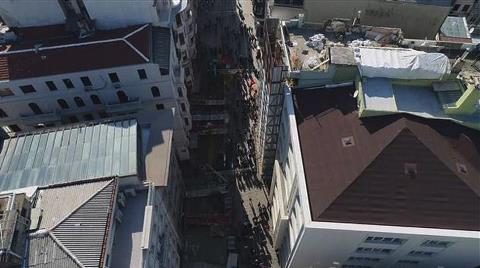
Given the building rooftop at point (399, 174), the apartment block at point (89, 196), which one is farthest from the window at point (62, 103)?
the building rooftop at point (399, 174)

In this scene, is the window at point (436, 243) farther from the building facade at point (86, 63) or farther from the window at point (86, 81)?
the window at point (86, 81)

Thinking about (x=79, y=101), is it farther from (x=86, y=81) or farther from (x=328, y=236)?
(x=328, y=236)

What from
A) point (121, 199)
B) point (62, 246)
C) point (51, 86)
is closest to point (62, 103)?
point (51, 86)

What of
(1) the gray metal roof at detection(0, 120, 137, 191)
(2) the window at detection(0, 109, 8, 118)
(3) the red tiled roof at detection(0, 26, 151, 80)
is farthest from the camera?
(2) the window at detection(0, 109, 8, 118)

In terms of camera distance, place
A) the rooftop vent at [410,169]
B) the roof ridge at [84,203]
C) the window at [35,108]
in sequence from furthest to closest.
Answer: the window at [35,108] → the rooftop vent at [410,169] → the roof ridge at [84,203]

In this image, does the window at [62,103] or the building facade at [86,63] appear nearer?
the building facade at [86,63]

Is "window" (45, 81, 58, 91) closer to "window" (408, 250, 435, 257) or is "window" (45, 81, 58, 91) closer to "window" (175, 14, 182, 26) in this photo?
"window" (175, 14, 182, 26)

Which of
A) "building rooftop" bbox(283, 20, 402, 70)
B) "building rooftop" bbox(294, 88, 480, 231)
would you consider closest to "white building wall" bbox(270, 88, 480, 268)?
"building rooftop" bbox(294, 88, 480, 231)
